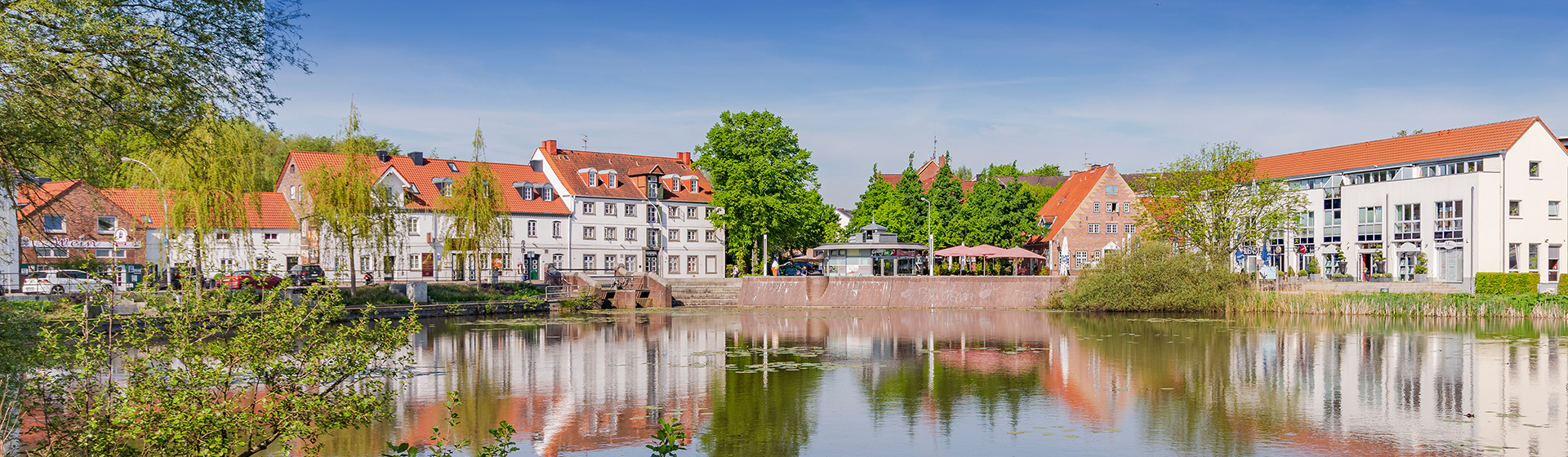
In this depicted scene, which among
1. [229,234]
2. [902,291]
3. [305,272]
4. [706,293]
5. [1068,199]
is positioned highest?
[1068,199]

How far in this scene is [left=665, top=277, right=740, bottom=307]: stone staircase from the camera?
5762 cm

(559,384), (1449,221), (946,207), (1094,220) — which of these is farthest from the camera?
(1094,220)

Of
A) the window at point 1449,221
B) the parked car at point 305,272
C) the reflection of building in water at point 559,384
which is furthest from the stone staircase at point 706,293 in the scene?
the window at point 1449,221

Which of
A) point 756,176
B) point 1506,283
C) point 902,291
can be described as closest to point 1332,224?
point 1506,283

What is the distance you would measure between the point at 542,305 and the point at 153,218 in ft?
50.6

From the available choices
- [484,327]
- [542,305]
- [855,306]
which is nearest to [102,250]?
[542,305]

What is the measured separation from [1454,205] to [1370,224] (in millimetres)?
5601

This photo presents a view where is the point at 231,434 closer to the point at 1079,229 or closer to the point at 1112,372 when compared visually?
the point at 1112,372

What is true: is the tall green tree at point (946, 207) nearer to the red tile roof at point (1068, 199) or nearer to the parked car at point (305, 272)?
the red tile roof at point (1068, 199)

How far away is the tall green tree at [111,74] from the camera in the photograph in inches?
Result: 478

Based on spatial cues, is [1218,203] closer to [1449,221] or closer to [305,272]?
[1449,221]

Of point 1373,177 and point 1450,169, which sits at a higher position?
point 1450,169

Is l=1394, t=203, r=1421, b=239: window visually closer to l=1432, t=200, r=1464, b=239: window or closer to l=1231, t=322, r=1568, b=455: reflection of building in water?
l=1432, t=200, r=1464, b=239: window

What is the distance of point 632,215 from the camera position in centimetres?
7419
